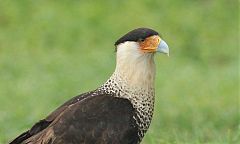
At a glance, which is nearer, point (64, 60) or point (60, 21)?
point (64, 60)

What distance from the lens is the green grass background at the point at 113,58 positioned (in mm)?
8992

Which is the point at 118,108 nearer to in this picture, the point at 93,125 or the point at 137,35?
the point at 93,125

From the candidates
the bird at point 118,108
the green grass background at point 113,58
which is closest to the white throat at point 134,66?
the bird at point 118,108

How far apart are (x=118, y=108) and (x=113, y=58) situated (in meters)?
6.40

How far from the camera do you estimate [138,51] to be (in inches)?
214

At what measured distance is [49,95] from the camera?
9.80 metres

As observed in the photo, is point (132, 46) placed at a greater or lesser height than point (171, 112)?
greater

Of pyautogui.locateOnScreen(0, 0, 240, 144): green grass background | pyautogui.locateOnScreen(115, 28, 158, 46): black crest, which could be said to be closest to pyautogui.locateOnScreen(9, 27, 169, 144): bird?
pyautogui.locateOnScreen(115, 28, 158, 46): black crest

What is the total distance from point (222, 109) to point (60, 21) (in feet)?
14.1

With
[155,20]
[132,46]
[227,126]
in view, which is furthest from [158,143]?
[155,20]

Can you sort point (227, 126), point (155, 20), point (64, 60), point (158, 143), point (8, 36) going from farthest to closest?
point (155, 20) → point (8, 36) → point (64, 60) → point (227, 126) → point (158, 143)

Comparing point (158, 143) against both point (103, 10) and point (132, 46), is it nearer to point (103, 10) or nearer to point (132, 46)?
point (132, 46)

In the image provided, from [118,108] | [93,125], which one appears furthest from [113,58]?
[93,125]

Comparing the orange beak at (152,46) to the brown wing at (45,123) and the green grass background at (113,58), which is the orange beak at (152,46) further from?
the green grass background at (113,58)
